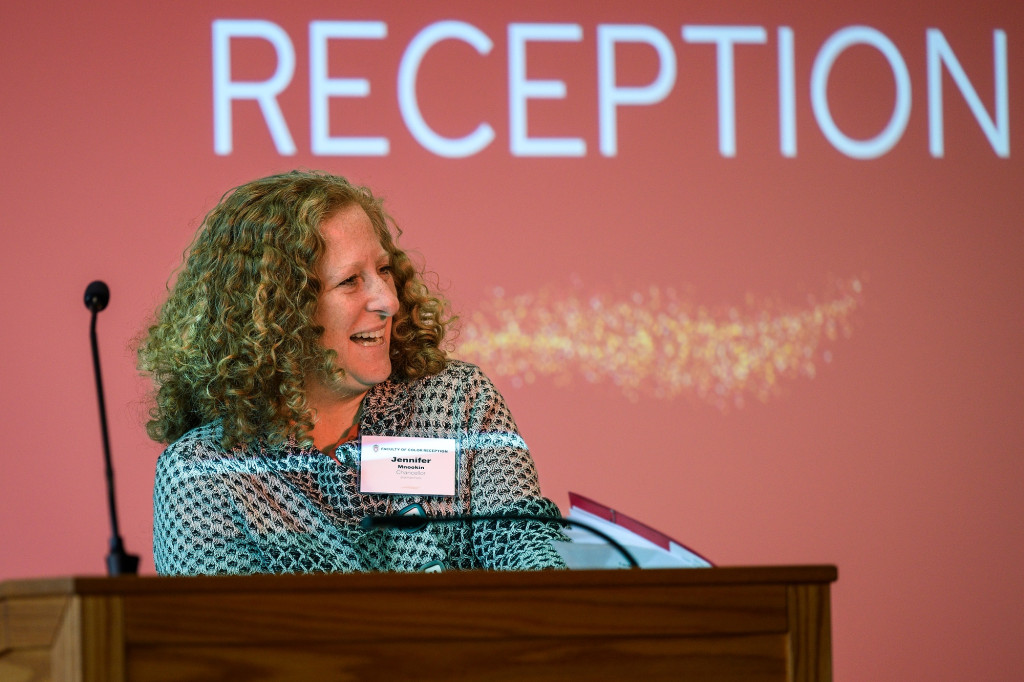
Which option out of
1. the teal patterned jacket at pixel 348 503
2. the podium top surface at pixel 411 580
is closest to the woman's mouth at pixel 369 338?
the teal patterned jacket at pixel 348 503

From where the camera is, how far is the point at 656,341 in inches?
126

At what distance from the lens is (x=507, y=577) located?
44.9 inches

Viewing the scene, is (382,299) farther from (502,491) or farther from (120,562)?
(120,562)

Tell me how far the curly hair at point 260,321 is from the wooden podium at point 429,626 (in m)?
0.86

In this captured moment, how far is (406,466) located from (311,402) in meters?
0.21

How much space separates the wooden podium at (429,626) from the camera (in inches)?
42.7

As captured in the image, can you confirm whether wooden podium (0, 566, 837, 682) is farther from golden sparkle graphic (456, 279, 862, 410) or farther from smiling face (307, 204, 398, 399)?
golden sparkle graphic (456, 279, 862, 410)

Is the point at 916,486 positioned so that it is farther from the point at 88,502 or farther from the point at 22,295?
the point at 22,295

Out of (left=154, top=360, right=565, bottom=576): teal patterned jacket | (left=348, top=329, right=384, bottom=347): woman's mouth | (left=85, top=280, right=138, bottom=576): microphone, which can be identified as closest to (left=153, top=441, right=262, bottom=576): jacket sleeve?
(left=154, top=360, right=565, bottom=576): teal patterned jacket

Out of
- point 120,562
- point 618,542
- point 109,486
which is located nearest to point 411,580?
point 618,542

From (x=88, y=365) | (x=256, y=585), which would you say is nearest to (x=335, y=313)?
(x=256, y=585)

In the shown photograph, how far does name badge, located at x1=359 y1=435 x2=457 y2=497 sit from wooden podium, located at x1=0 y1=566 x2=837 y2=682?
0.83 m

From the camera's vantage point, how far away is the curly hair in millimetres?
1996

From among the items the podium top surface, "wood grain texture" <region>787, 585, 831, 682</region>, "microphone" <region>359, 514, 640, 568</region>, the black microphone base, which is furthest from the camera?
the black microphone base
